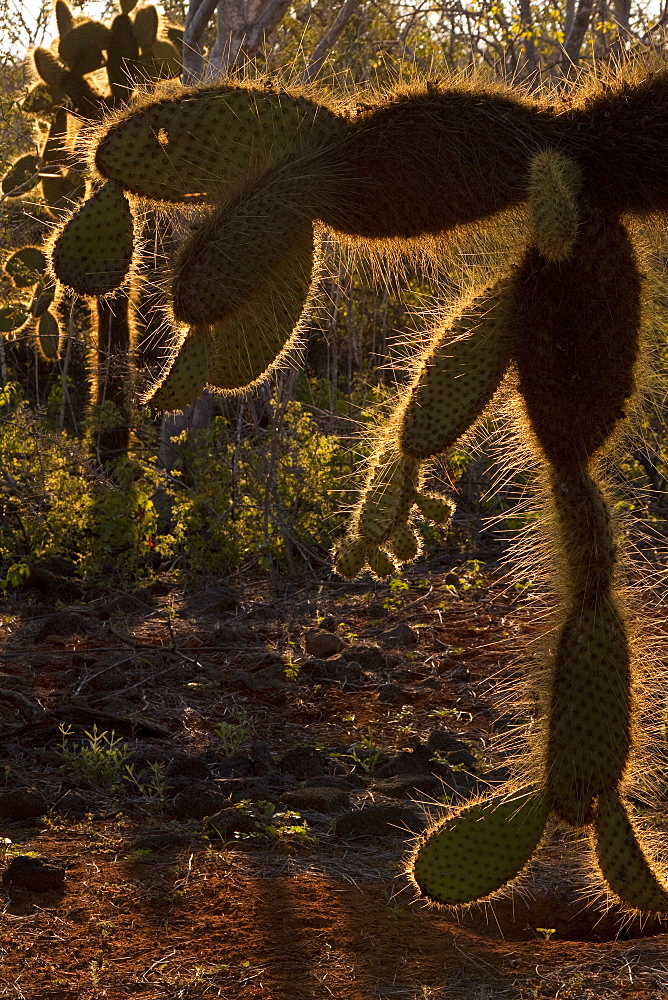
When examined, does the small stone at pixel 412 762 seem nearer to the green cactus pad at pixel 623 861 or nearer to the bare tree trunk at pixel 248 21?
the green cactus pad at pixel 623 861

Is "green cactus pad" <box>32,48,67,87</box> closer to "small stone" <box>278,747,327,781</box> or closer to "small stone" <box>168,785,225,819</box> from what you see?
"small stone" <box>278,747,327,781</box>

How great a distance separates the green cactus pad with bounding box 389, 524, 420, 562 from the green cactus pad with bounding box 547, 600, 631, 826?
2.52ft

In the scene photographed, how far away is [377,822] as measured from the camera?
3.72m

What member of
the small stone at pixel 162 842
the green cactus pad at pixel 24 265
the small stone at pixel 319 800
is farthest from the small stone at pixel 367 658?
the green cactus pad at pixel 24 265

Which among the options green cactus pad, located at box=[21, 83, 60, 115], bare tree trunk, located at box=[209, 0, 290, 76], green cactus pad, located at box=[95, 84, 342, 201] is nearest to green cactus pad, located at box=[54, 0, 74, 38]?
green cactus pad, located at box=[21, 83, 60, 115]

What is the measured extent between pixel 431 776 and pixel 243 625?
223 centimetres

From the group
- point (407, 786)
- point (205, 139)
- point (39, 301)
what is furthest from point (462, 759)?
point (39, 301)

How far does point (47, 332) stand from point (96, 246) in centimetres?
536

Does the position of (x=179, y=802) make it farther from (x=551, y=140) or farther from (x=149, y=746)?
(x=551, y=140)

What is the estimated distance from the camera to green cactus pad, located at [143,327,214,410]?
248cm

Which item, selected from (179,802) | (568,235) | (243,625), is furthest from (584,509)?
(243,625)

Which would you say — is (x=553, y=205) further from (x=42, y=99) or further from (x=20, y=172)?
(x=20, y=172)

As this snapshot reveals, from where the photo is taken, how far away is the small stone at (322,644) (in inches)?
227

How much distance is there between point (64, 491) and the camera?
6.94 metres
